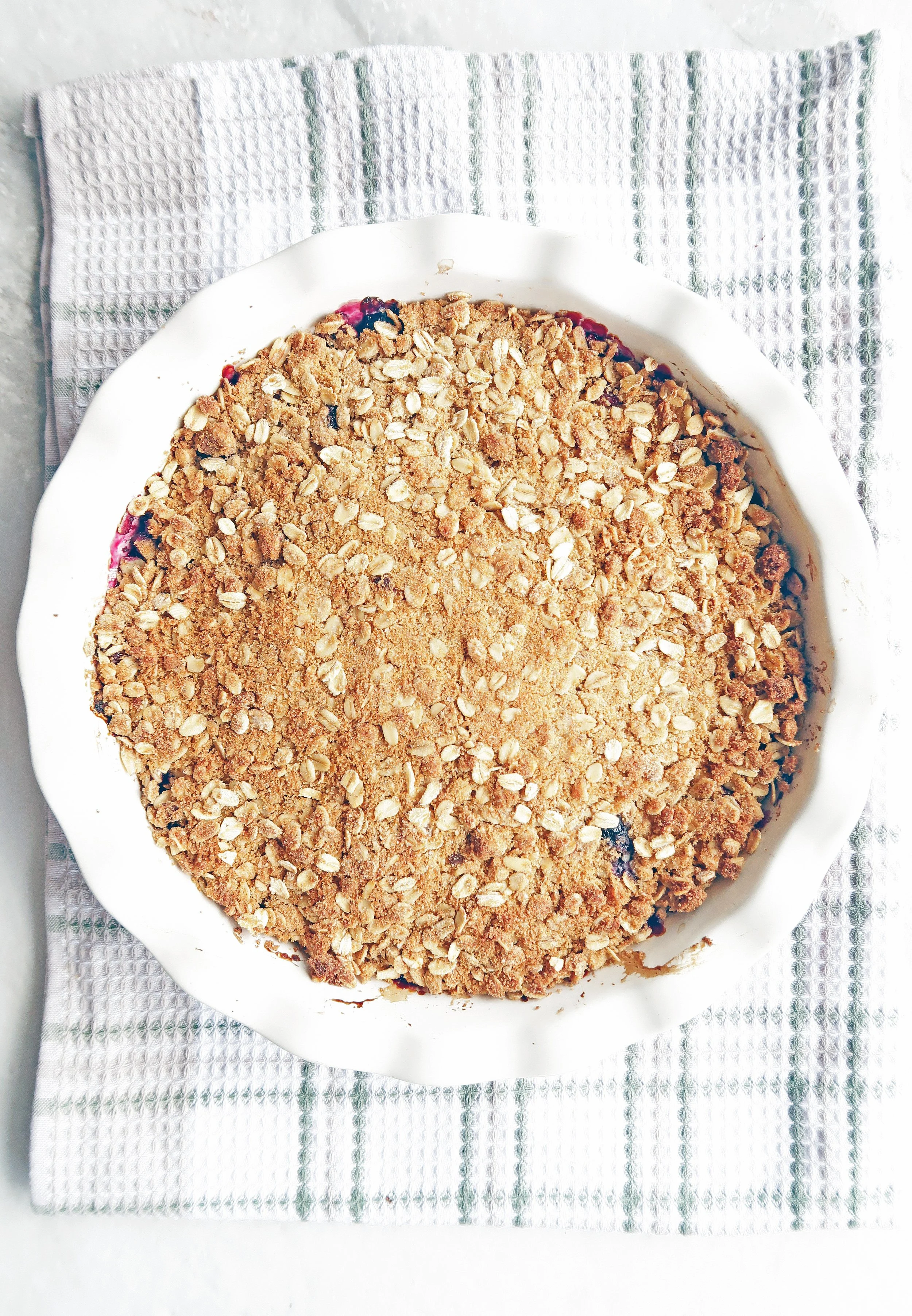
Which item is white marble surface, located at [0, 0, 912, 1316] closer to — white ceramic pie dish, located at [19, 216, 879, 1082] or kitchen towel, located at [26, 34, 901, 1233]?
kitchen towel, located at [26, 34, 901, 1233]

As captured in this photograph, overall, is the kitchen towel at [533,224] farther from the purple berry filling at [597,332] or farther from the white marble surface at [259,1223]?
the purple berry filling at [597,332]

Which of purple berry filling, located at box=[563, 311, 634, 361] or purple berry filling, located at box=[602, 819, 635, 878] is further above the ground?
purple berry filling, located at box=[563, 311, 634, 361]

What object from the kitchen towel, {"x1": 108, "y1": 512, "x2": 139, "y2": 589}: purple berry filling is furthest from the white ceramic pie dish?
the kitchen towel

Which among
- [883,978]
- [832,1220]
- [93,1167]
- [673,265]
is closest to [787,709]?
[883,978]

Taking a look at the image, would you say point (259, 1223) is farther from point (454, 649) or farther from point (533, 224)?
point (533, 224)

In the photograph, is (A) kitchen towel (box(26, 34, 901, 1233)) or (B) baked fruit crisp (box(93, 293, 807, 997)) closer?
(B) baked fruit crisp (box(93, 293, 807, 997))

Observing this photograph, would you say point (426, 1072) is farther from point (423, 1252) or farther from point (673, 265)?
point (673, 265)

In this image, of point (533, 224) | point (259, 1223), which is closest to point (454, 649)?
point (533, 224)
